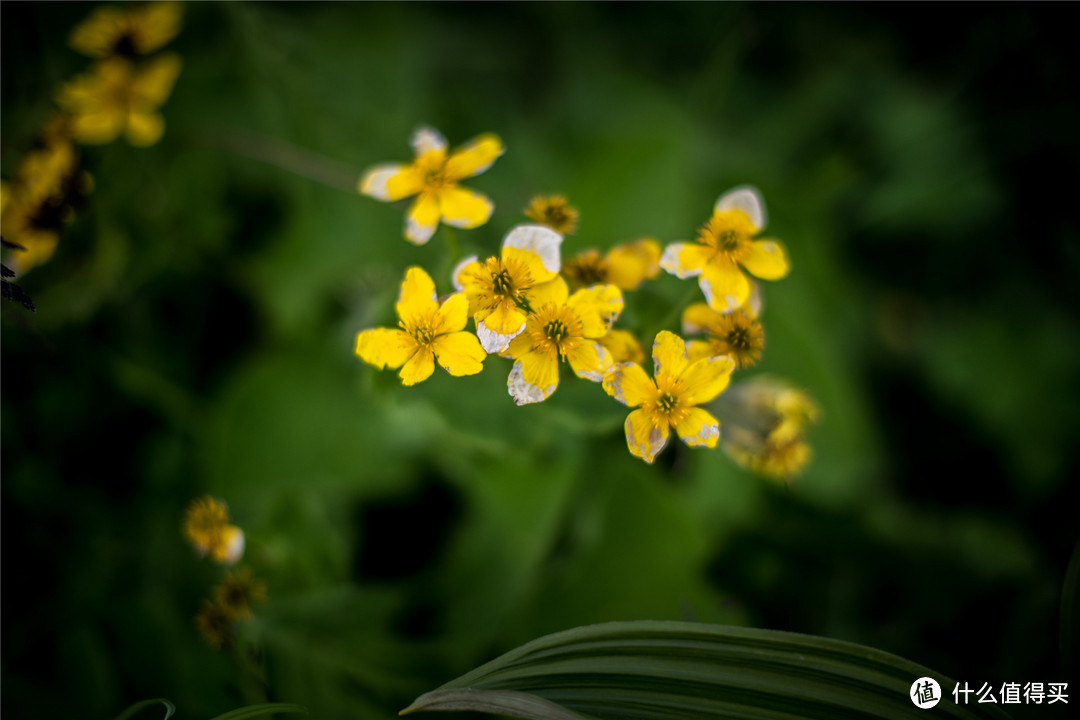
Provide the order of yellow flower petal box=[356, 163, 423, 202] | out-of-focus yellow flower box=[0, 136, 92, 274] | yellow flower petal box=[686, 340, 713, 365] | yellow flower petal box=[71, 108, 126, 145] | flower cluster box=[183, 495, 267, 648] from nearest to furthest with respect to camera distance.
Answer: yellow flower petal box=[686, 340, 713, 365]
yellow flower petal box=[356, 163, 423, 202]
flower cluster box=[183, 495, 267, 648]
out-of-focus yellow flower box=[0, 136, 92, 274]
yellow flower petal box=[71, 108, 126, 145]

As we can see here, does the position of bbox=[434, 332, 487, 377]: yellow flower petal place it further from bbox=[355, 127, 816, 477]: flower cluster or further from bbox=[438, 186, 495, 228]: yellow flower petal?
bbox=[438, 186, 495, 228]: yellow flower petal

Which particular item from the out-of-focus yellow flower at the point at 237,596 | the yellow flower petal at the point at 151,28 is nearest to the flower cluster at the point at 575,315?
the out-of-focus yellow flower at the point at 237,596

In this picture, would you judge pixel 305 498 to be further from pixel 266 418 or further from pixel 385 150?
pixel 385 150

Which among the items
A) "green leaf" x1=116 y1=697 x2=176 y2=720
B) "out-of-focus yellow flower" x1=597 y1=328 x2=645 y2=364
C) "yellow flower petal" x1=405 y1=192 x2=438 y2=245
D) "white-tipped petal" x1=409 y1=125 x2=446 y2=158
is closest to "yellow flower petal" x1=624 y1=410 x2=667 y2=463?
"out-of-focus yellow flower" x1=597 y1=328 x2=645 y2=364

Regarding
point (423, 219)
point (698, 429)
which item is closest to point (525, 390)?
point (698, 429)

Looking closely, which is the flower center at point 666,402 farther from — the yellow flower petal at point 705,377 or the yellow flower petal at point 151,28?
the yellow flower petal at point 151,28

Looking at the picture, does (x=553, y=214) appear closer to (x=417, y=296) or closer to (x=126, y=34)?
(x=417, y=296)

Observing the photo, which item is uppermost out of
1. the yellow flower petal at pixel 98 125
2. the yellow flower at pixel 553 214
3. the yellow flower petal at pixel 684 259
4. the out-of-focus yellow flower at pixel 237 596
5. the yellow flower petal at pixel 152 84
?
the yellow flower petal at pixel 152 84

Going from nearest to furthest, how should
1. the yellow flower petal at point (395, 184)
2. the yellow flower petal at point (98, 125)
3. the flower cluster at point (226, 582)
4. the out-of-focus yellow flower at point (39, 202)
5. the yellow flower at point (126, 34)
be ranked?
1. the yellow flower petal at point (395, 184)
2. the flower cluster at point (226, 582)
3. the out-of-focus yellow flower at point (39, 202)
4. the yellow flower petal at point (98, 125)
5. the yellow flower at point (126, 34)
